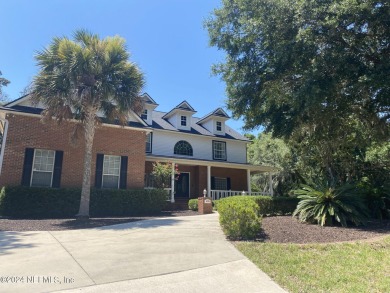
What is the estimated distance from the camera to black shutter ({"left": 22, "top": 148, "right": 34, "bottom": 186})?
14594mm

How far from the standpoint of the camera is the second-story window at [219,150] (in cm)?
2495

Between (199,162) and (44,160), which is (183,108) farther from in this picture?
(44,160)

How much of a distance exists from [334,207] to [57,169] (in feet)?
42.5

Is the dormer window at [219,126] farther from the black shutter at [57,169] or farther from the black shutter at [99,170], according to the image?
the black shutter at [57,169]

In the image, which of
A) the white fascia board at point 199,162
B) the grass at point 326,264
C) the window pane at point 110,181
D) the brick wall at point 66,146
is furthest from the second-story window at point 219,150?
the grass at point 326,264

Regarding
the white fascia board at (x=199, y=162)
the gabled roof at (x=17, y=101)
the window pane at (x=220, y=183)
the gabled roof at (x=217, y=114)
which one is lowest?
the window pane at (x=220, y=183)

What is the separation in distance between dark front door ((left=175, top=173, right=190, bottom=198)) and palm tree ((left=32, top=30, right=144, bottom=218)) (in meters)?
10.4

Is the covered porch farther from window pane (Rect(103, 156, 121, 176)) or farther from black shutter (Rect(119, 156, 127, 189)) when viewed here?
window pane (Rect(103, 156, 121, 176))

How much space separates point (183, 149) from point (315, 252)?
55.9 ft

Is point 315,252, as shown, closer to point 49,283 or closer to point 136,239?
point 136,239

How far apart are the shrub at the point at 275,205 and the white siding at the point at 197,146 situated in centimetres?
1031

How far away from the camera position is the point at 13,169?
1448 cm

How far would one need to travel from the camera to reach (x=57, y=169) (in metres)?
15.3

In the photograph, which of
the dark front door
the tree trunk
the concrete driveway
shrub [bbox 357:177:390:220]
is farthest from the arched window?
the concrete driveway
